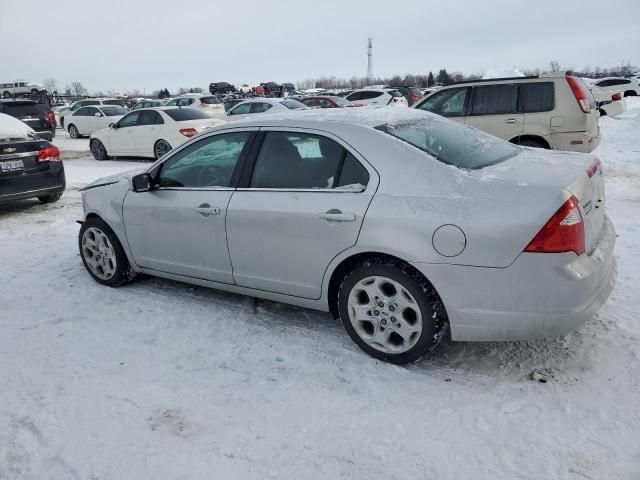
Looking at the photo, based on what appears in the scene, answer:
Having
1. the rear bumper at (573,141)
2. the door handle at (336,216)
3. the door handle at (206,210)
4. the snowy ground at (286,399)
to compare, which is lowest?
the snowy ground at (286,399)

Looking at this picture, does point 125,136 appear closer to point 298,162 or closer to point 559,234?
point 298,162

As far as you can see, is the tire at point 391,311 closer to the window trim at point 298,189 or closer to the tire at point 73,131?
the window trim at point 298,189

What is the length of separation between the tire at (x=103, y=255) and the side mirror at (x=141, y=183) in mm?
693

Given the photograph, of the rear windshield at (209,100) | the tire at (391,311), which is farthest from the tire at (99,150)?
the tire at (391,311)

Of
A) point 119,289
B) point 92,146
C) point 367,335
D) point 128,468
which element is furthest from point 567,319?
point 92,146

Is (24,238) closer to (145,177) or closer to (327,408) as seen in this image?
(145,177)

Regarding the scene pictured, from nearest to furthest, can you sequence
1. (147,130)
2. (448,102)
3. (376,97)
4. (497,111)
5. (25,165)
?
(25,165) → (497,111) → (448,102) → (147,130) → (376,97)

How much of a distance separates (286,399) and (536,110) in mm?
6875

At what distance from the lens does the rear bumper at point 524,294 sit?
269 centimetres

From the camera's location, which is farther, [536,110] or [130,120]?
[130,120]

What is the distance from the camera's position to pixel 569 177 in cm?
293

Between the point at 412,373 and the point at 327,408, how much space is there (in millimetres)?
614

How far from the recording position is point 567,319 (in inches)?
108

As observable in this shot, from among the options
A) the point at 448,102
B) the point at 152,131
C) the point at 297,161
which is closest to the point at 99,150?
the point at 152,131
